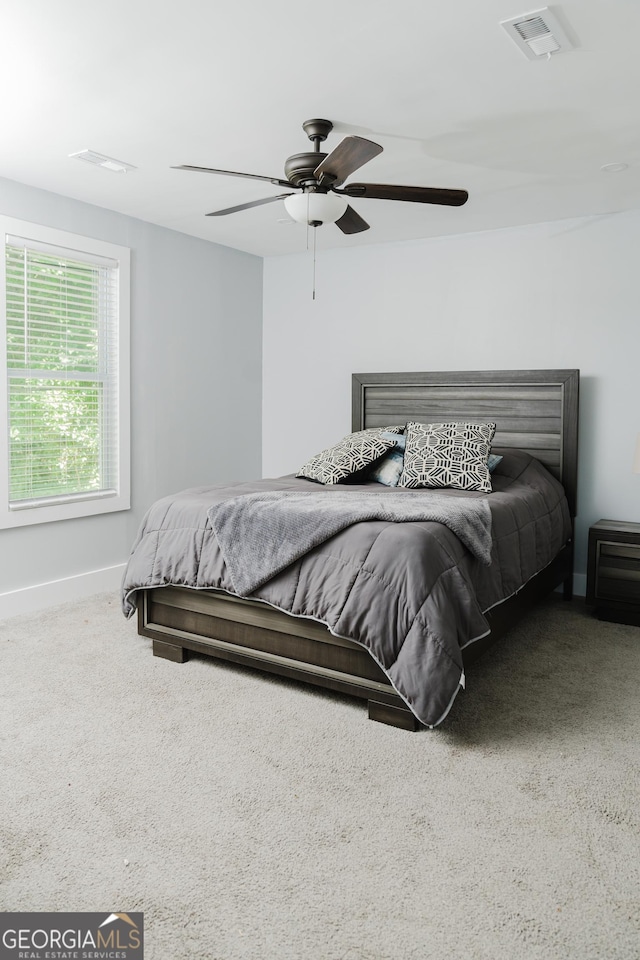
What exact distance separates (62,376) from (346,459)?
1.77 m

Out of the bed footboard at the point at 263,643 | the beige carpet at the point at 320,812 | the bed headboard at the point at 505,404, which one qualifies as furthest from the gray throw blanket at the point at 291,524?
the bed headboard at the point at 505,404

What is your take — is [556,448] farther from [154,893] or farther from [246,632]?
[154,893]

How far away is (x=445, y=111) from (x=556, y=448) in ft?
7.38

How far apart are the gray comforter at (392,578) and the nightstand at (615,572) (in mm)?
590

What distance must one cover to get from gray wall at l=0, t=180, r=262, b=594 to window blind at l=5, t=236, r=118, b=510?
0.17 metres

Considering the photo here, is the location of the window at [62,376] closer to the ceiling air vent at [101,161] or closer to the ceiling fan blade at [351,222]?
the ceiling air vent at [101,161]

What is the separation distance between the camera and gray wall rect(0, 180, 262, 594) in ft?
13.1

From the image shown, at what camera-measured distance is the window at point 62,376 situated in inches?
149

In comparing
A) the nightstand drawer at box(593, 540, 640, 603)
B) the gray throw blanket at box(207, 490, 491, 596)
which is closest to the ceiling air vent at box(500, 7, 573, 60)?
the gray throw blanket at box(207, 490, 491, 596)

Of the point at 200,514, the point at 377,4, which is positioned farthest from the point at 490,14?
the point at 200,514

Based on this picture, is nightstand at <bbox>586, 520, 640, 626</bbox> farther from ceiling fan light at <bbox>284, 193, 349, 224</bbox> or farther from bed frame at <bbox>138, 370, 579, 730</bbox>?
ceiling fan light at <bbox>284, 193, 349, 224</bbox>

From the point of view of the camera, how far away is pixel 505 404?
4.45m

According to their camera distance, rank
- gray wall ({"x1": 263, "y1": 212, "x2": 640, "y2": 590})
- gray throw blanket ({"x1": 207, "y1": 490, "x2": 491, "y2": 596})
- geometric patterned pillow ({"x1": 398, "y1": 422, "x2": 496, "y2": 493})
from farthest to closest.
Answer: gray wall ({"x1": 263, "y1": 212, "x2": 640, "y2": 590}) < geometric patterned pillow ({"x1": 398, "y1": 422, "x2": 496, "y2": 493}) < gray throw blanket ({"x1": 207, "y1": 490, "x2": 491, "y2": 596})

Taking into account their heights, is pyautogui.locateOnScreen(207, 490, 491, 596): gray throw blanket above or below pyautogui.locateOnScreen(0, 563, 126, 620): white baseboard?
above
